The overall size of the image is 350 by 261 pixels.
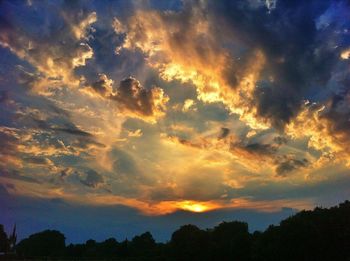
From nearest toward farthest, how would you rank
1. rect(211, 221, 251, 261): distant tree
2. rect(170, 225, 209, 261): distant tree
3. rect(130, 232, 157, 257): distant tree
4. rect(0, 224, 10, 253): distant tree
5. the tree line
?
the tree line < rect(211, 221, 251, 261): distant tree < rect(170, 225, 209, 261): distant tree < rect(0, 224, 10, 253): distant tree < rect(130, 232, 157, 257): distant tree

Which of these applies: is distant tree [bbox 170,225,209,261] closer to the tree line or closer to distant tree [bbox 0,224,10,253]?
the tree line

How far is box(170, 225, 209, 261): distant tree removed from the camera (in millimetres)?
138125

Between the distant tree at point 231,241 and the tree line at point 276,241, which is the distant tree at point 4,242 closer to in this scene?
the tree line at point 276,241

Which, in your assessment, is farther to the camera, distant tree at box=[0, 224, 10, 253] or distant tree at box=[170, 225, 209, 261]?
distant tree at box=[0, 224, 10, 253]

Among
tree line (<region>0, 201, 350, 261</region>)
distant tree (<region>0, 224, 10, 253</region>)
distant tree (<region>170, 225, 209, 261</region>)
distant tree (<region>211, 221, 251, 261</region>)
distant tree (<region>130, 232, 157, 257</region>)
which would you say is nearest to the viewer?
tree line (<region>0, 201, 350, 261</region>)

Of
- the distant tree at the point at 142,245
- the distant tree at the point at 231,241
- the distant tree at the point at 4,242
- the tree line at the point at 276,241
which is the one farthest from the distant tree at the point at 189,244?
→ the distant tree at the point at 4,242

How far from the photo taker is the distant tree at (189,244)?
138 m

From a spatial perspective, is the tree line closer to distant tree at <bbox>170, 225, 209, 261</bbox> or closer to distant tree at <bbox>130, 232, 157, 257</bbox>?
distant tree at <bbox>170, 225, 209, 261</bbox>

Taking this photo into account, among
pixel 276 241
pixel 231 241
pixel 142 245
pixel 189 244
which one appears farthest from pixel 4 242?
pixel 276 241

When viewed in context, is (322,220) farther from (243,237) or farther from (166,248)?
(166,248)

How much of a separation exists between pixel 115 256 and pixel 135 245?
11263 mm

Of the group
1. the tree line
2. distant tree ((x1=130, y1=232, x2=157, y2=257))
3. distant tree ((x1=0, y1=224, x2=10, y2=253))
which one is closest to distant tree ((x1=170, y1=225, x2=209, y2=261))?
the tree line

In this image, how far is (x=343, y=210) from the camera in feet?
313

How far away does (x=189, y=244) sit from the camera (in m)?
142
